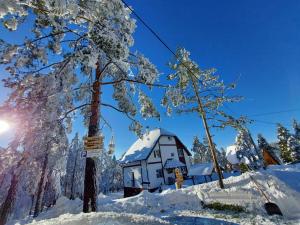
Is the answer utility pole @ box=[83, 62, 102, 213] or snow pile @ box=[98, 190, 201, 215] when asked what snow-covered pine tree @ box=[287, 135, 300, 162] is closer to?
snow pile @ box=[98, 190, 201, 215]

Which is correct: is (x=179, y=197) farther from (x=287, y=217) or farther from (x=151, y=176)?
(x=151, y=176)

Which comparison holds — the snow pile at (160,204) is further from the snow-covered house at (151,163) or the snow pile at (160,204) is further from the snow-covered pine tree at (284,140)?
the snow-covered pine tree at (284,140)

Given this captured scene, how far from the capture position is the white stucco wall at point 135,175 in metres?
28.3

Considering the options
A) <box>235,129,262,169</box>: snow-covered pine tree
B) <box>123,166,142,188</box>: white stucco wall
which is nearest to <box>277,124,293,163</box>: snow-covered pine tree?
<box>235,129,262,169</box>: snow-covered pine tree

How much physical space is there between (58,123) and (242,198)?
1041cm

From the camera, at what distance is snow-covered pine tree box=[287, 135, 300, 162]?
34094mm

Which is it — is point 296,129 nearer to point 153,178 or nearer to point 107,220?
point 153,178

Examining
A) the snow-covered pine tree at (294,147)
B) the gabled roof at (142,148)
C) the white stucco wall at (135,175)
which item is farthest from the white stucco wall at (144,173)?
the snow-covered pine tree at (294,147)

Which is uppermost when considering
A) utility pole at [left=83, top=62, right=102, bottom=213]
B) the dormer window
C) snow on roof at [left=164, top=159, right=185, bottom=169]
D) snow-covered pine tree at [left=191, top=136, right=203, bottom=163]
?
snow-covered pine tree at [left=191, top=136, right=203, bottom=163]

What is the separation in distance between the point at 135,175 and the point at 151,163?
121 inches

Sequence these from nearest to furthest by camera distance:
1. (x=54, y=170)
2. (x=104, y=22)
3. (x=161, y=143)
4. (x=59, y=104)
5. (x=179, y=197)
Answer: (x=104, y=22), (x=59, y=104), (x=179, y=197), (x=54, y=170), (x=161, y=143)

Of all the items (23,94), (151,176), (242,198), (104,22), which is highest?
(104,22)

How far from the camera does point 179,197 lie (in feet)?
42.1

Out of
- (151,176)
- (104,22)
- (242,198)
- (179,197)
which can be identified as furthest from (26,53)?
(151,176)
